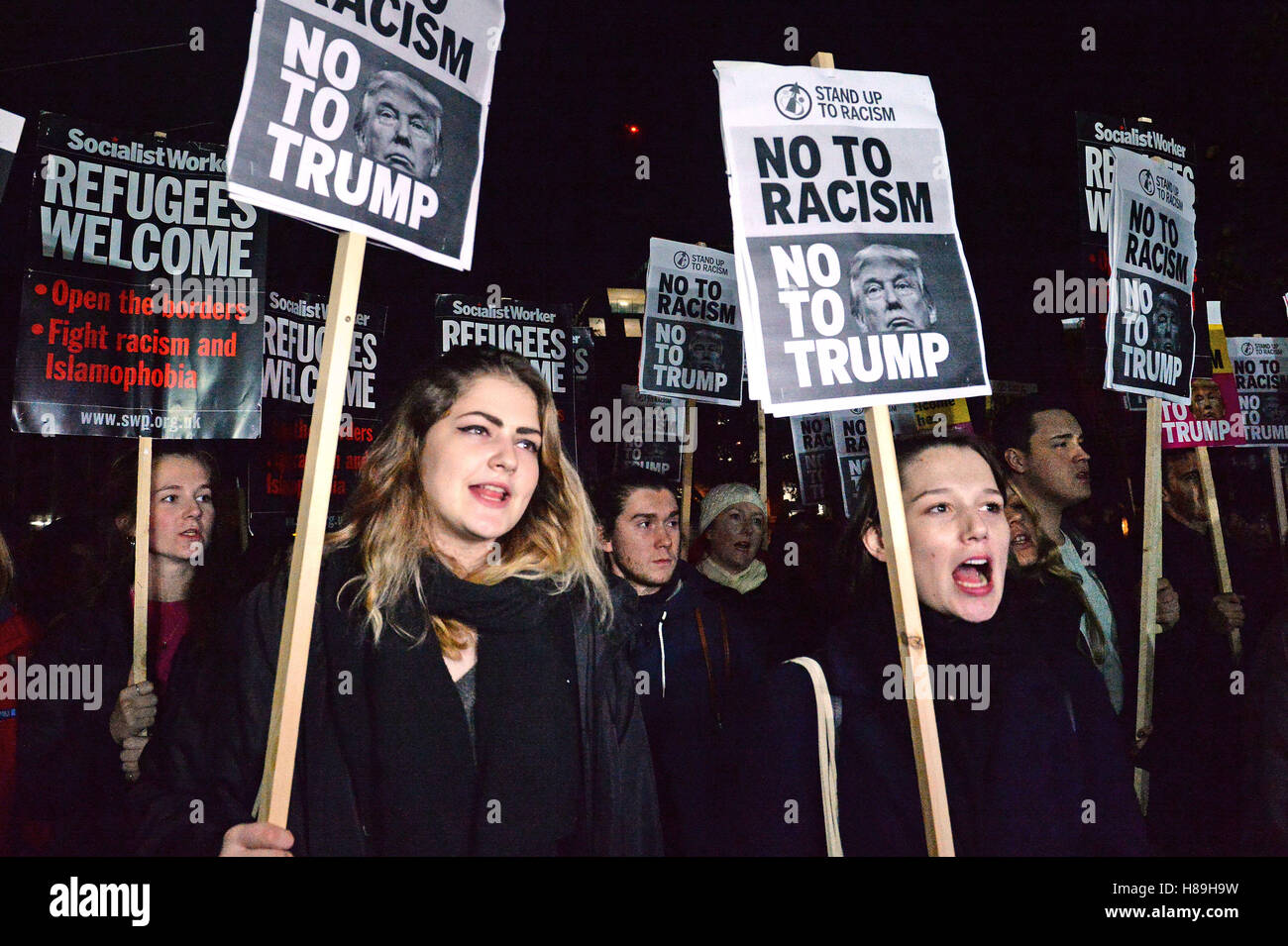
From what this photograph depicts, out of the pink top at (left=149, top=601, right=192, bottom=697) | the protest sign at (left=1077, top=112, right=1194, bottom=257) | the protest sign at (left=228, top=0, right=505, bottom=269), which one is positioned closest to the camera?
the protest sign at (left=228, top=0, right=505, bottom=269)

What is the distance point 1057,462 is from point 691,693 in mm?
1994

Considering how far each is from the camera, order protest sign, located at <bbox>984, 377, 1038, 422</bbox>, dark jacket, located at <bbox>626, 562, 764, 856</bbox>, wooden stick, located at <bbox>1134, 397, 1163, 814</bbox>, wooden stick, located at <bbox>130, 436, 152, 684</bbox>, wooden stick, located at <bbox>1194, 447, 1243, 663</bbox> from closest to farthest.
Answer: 1. wooden stick, located at <bbox>130, 436, 152, 684</bbox>
2. dark jacket, located at <bbox>626, 562, 764, 856</bbox>
3. wooden stick, located at <bbox>1134, 397, 1163, 814</bbox>
4. wooden stick, located at <bbox>1194, 447, 1243, 663</bbox>
5. protest sign, located at <bbox>984, 377, 1038, 422</bbox>

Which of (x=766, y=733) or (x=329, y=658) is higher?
(x=329, y=658)

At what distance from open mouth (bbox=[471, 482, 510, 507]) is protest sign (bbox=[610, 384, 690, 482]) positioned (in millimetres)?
4391

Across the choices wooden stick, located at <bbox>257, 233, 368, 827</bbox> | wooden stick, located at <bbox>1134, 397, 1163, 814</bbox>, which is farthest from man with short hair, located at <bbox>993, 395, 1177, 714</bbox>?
wooden stick, located at <bbox>257, 233, 368, 827</bbox>

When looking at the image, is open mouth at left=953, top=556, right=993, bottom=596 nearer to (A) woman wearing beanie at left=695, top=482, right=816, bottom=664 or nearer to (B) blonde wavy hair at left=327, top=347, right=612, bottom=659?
(B) blonde wavy hair at left=327, top=347, right=612, bottom=659

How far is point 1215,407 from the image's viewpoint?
18.8 ft

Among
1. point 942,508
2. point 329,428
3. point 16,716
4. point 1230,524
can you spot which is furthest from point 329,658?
point 1230,524

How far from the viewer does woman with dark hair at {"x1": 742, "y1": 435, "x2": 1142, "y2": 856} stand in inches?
97.2
